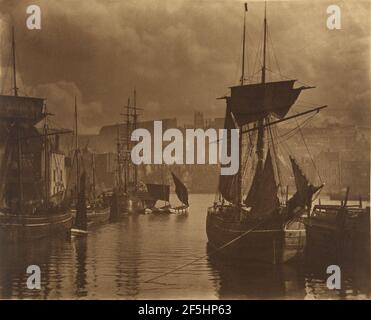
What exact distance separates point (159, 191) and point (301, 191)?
2.07m

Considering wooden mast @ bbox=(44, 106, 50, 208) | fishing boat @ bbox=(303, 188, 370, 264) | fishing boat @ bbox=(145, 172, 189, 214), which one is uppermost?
wooden mast @ bbox=(44, 106, 50, 208)

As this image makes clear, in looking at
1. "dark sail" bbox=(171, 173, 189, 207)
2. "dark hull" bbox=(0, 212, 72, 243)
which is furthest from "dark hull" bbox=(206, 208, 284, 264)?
"dark hull" bbox=(0, 212, 72, 243)

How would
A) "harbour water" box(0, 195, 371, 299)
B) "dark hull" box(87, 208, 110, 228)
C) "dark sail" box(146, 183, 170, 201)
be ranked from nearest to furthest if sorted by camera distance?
"harbour water" box(0, 195, 371, 299) < "dark sail" box(146, 183, 170, 201) < "dark hull" box(87, 208, 110, 228)

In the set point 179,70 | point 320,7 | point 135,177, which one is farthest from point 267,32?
point 135,177

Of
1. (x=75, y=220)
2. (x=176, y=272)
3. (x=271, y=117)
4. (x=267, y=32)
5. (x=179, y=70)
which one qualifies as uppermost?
(x=267, y=32)

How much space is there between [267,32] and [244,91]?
88 cm

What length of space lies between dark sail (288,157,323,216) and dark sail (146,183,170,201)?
70.1 inches

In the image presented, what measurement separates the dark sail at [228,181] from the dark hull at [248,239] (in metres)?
0.31

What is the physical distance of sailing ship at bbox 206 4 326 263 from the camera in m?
8.23

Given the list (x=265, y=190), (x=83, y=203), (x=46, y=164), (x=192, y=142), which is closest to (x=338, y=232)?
(x=265, y=190)

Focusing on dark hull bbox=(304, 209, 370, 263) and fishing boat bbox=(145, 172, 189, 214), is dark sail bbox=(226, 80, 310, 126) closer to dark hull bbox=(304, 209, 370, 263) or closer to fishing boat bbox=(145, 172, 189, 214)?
fishing boat bbox=(145, 172, 189, 214)

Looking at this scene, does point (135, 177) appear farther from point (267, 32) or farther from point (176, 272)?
point (267, 32)

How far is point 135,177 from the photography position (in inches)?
332

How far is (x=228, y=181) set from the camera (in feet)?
27.3
